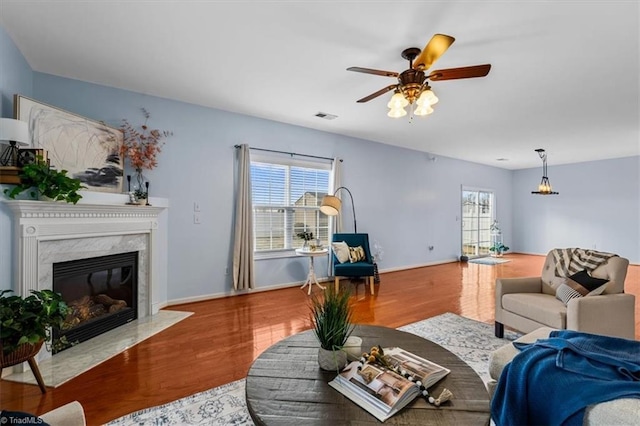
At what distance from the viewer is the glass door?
8.17 m

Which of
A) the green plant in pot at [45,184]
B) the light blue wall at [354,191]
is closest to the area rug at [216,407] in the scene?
the light blue wall at [354,191]

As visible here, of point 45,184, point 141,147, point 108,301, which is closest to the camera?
point 45,184

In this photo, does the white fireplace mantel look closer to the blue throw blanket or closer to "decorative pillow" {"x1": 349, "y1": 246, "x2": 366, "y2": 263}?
"decorative pillow" {"x1": 349, "y1": 246, "x2": 366, "y2": 263}

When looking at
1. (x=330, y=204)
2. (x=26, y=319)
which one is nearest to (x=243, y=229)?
(x=330, y=204)

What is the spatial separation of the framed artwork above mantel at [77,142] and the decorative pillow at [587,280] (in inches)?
191

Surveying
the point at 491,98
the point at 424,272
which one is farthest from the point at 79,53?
the point at 424,272

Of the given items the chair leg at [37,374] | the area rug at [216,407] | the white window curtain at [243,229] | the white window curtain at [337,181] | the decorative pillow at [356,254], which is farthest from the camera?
the white window curtain at [337,181]

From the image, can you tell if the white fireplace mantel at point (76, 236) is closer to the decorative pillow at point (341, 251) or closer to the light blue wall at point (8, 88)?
the light blue wall at point (8, 88)

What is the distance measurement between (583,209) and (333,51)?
9.02 meters

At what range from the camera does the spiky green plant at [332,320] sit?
1438 mm

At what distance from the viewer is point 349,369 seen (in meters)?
1.40

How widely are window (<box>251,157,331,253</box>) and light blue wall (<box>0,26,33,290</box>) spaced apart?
2.62 metres

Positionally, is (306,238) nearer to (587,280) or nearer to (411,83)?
(411,83)

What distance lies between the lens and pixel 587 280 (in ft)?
8.55
